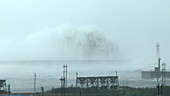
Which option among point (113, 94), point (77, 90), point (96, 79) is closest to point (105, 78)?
point (96, 79)

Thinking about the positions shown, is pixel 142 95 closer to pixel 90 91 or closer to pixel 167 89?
pixel 167 89

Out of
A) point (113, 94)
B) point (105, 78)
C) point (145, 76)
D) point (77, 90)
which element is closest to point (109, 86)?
point (105, 78)

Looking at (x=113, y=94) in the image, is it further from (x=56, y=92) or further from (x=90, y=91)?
(x=56, y=92)

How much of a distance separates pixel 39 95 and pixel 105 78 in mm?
20514

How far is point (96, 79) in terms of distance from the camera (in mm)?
73250

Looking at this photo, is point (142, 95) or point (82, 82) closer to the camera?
point (142, 95)

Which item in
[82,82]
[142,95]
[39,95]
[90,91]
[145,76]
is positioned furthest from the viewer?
[145,76]

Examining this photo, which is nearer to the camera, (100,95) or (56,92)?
(100,95)

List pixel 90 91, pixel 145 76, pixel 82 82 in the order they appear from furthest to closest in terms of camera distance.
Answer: pixel 145 76, pixel 82 82, pixel 90 91

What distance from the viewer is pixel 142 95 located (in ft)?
171

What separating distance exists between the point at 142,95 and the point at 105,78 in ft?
70.1

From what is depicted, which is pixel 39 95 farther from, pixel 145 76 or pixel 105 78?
pixel 145 76

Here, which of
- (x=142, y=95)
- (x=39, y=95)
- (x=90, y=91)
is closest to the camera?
(x=142, y=95)

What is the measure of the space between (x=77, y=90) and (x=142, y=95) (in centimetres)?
1396
